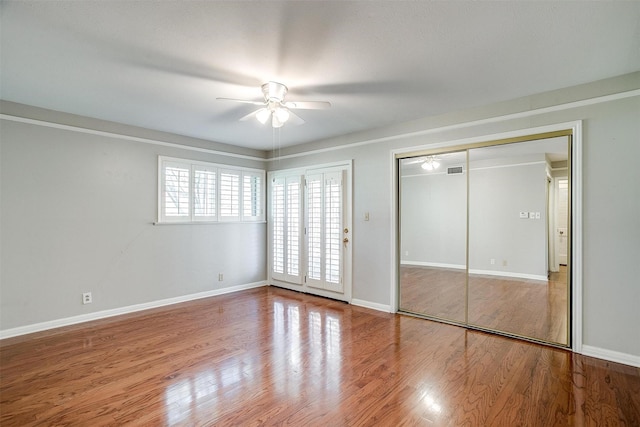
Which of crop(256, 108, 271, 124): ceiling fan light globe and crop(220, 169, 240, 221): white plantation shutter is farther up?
crop(256, 108, 271, 124): ceiling fan light globe

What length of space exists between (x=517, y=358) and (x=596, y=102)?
2552mm

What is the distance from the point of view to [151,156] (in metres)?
4.50

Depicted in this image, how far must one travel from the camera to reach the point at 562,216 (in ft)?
11.1

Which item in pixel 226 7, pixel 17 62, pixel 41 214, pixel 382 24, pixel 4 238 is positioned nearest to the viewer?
pixel 226 7

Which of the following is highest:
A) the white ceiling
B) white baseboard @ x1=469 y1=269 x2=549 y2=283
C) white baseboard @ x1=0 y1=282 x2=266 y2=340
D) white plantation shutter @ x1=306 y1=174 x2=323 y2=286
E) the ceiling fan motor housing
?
the white ceiling

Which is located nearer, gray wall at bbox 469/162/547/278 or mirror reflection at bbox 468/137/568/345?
mirror reflection at bbox 468/137/568/345

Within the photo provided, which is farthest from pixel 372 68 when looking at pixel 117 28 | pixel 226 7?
pixel 117 28

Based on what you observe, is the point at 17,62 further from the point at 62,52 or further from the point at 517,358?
the point at 517,358

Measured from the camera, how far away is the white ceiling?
1.93 metres

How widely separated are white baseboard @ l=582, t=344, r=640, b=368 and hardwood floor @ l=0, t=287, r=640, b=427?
0.07 metres

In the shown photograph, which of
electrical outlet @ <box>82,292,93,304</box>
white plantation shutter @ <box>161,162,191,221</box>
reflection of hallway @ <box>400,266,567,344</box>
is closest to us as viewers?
reflection of hallway @ <box>400,266,567,344</box>

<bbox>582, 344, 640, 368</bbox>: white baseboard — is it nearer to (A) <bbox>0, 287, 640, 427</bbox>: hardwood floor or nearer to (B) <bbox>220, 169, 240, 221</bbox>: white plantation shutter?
(A) <bbox>0, 287, 640, 427</bbox>: hardwood floor

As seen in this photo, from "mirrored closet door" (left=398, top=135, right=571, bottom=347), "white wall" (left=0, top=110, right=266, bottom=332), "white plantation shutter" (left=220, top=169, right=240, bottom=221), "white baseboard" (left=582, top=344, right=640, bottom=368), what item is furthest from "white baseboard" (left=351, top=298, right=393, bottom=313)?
"white plantation shutter" (left=220, top=169, right=240, bottom=221)

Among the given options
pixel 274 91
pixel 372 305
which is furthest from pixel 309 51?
pixel 372 305
